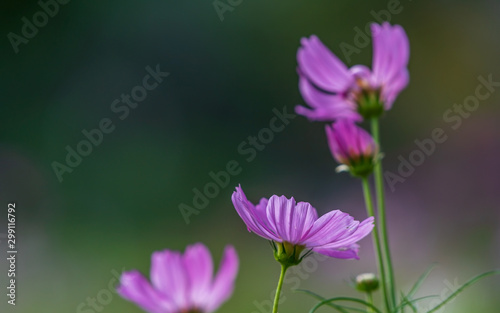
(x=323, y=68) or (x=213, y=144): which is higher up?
(x=213, y=144)

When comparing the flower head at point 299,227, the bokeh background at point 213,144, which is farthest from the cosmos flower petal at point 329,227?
the bokeh background at point 213,144

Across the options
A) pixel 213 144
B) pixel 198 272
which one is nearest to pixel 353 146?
pixel 198 272

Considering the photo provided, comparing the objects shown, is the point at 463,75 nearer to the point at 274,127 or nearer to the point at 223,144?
the point at 274,127

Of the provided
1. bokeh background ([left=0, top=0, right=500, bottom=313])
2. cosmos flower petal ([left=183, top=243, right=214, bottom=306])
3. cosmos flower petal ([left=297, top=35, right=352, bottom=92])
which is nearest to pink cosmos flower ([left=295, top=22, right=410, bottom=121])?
cosmos flower petal ([left=297, top=35, right=352, bottom=92])

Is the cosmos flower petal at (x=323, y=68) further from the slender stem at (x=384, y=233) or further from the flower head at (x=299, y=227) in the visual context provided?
the flower head at (x=299, y=227)

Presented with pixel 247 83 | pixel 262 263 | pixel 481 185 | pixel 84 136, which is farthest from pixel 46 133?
pixel 481 185

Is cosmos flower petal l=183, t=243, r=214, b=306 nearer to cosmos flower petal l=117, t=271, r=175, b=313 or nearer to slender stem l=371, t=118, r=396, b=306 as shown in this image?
cosmos flower petal l=117, t=271, r=175, b=313

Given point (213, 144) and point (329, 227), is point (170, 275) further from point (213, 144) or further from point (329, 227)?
point (213, 144)
